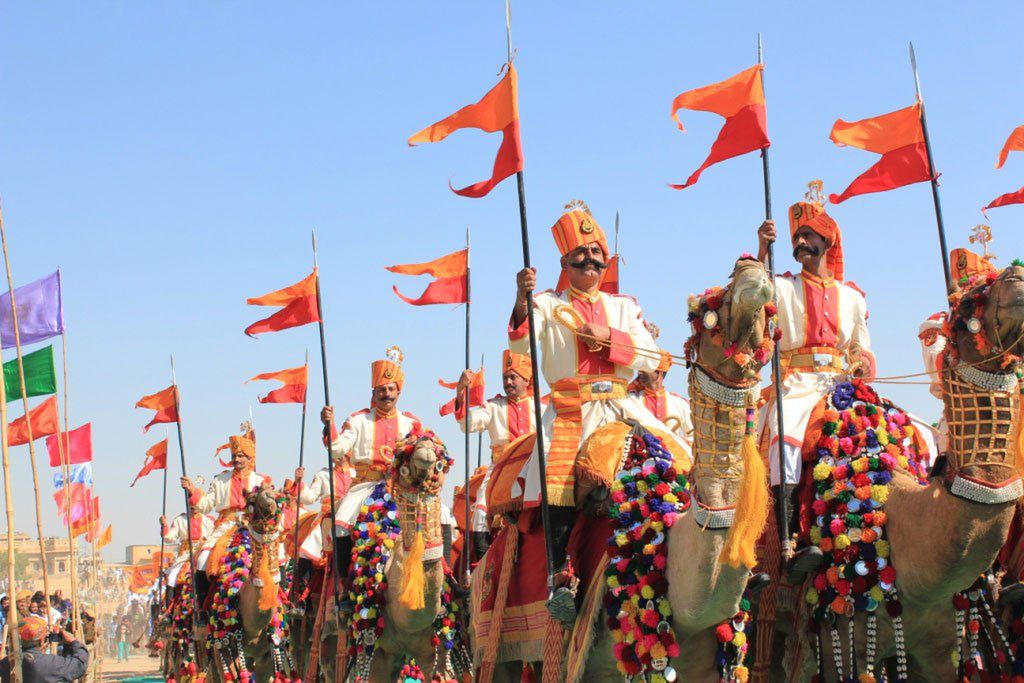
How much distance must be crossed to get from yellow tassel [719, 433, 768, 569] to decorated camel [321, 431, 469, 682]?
5.19 m

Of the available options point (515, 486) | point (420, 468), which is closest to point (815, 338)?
point (515, 486)

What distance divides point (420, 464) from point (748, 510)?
17.4ft

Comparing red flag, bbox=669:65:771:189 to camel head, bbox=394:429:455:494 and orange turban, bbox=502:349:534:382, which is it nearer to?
camel head, bbox=394:429:455:494

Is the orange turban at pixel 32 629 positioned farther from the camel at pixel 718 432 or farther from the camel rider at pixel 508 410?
the camel at pixel 718 432

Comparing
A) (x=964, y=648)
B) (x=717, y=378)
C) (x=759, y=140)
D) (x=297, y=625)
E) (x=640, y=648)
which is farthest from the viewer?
(x=297, y=625)

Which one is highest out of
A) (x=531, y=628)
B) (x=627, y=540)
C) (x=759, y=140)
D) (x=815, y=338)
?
(x=759, y=140)

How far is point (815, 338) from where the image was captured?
9.34m

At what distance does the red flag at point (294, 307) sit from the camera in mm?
14844

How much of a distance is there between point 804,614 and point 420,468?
399 cm

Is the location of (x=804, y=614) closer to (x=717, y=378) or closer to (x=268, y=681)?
(x=717, y=378)

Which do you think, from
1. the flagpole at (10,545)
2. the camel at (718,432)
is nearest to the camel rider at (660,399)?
the camel at (718,432)

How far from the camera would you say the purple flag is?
14836mm

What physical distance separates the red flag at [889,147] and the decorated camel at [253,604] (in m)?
7.73

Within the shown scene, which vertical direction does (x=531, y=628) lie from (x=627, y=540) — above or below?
below
